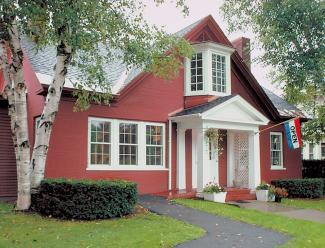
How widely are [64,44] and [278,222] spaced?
25.1ft

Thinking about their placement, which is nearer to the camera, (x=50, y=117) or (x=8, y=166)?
(x=50, y=117)

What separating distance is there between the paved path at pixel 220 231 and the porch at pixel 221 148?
10.1 ft

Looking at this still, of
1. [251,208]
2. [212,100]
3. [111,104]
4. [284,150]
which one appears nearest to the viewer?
[251,208]

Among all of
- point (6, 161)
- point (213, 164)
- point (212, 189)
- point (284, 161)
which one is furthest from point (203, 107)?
point (6, 161)

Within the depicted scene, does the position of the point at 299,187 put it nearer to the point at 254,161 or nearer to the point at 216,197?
the point at 254,161

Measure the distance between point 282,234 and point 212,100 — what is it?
7973mm

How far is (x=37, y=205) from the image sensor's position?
37.6 feet

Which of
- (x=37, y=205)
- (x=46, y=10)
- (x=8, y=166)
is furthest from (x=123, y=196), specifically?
(x=8, y=166)

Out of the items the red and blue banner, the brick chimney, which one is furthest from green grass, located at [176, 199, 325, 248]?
the brick chimney

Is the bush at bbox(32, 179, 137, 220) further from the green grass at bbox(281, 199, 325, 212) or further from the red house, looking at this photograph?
the green grass at bbox(281, 199, 325, 212)

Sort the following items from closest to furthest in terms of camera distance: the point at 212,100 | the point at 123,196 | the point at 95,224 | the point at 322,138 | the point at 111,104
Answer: the point at 95,224
the point at 123,196
the point at 111,104
the point at 212,100
the point at 322,138

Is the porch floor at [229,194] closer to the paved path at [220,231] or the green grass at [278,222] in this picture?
the green grass at [278,222]

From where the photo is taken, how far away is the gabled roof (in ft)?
50.7

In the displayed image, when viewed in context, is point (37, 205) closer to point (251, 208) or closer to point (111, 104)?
point (111, 104)
